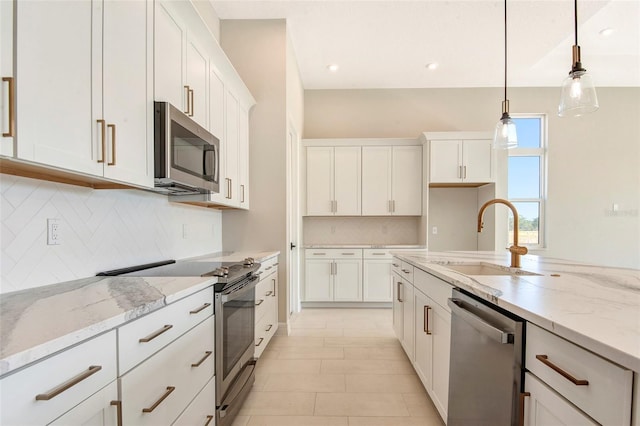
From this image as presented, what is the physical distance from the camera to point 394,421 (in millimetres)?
1880

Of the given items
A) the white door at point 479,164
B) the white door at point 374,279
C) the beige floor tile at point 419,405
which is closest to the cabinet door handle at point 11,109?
the beige floor tile at point 419,405

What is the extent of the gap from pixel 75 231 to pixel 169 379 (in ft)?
2.78

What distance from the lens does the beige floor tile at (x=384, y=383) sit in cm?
223

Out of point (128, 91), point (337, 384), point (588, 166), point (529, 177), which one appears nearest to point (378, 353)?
point (337, 384)

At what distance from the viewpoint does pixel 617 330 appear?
75cm

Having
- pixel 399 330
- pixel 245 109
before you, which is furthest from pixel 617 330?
pixel 245 109

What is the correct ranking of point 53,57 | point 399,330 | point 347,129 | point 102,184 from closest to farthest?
point 53,57
point 102,184
point 399,330
point 347,129

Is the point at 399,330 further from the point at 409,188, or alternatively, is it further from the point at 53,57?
the point at 53,57

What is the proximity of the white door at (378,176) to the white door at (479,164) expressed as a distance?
105cm

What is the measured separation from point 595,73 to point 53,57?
6024mm

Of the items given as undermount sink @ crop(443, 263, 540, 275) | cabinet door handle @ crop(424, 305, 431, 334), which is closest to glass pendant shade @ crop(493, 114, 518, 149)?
undermount sink @ crop(443, 263, 540, 275)

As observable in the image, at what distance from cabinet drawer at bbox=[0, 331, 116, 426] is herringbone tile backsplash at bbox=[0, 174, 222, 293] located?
646 millimetres

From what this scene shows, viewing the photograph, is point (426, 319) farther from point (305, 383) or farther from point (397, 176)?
point (397, 176)

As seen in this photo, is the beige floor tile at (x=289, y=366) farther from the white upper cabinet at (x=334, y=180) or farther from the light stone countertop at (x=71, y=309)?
the white upper cabinet at (x=334, y=180)
